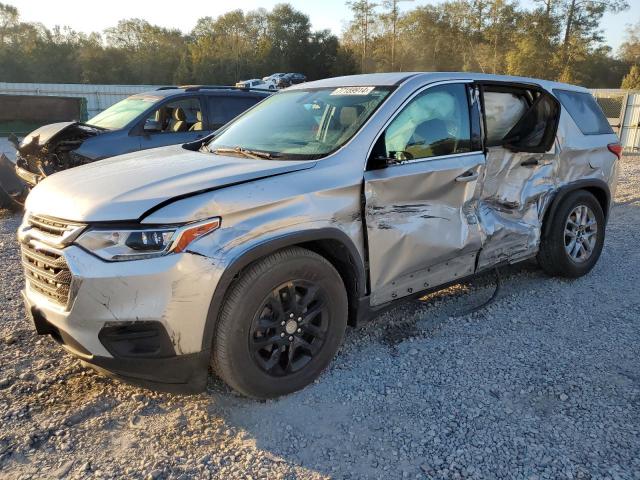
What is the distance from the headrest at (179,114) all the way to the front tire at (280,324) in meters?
5.81

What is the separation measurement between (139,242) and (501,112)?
3076 mm

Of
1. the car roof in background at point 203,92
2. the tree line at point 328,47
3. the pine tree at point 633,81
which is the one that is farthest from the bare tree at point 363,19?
the car roof in background at point 203,92

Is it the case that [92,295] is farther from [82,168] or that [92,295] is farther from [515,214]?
[515,214]

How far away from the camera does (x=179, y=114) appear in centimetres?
794

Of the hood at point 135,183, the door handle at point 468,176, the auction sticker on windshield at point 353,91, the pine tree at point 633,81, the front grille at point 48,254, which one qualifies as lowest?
the front grille at point 48,254

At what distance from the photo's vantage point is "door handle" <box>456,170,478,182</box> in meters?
3.62

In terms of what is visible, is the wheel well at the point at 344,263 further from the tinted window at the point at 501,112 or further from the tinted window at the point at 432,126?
the tinted window at the point at 501,112

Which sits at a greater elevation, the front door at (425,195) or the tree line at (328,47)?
the tree line at (328,47)

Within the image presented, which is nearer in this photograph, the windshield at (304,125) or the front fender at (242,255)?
the front fender at (242,255)

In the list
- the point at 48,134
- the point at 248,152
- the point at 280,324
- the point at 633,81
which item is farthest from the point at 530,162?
the point at 633,81

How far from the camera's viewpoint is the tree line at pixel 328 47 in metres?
44.6

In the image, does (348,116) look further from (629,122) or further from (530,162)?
(629,122)

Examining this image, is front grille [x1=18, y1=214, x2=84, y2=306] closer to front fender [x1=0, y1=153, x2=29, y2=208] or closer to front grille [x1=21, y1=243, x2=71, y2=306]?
front grille [x1=21, y1=243, x2=71, y2=306]

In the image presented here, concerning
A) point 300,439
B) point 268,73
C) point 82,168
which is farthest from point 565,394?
point 268,73
